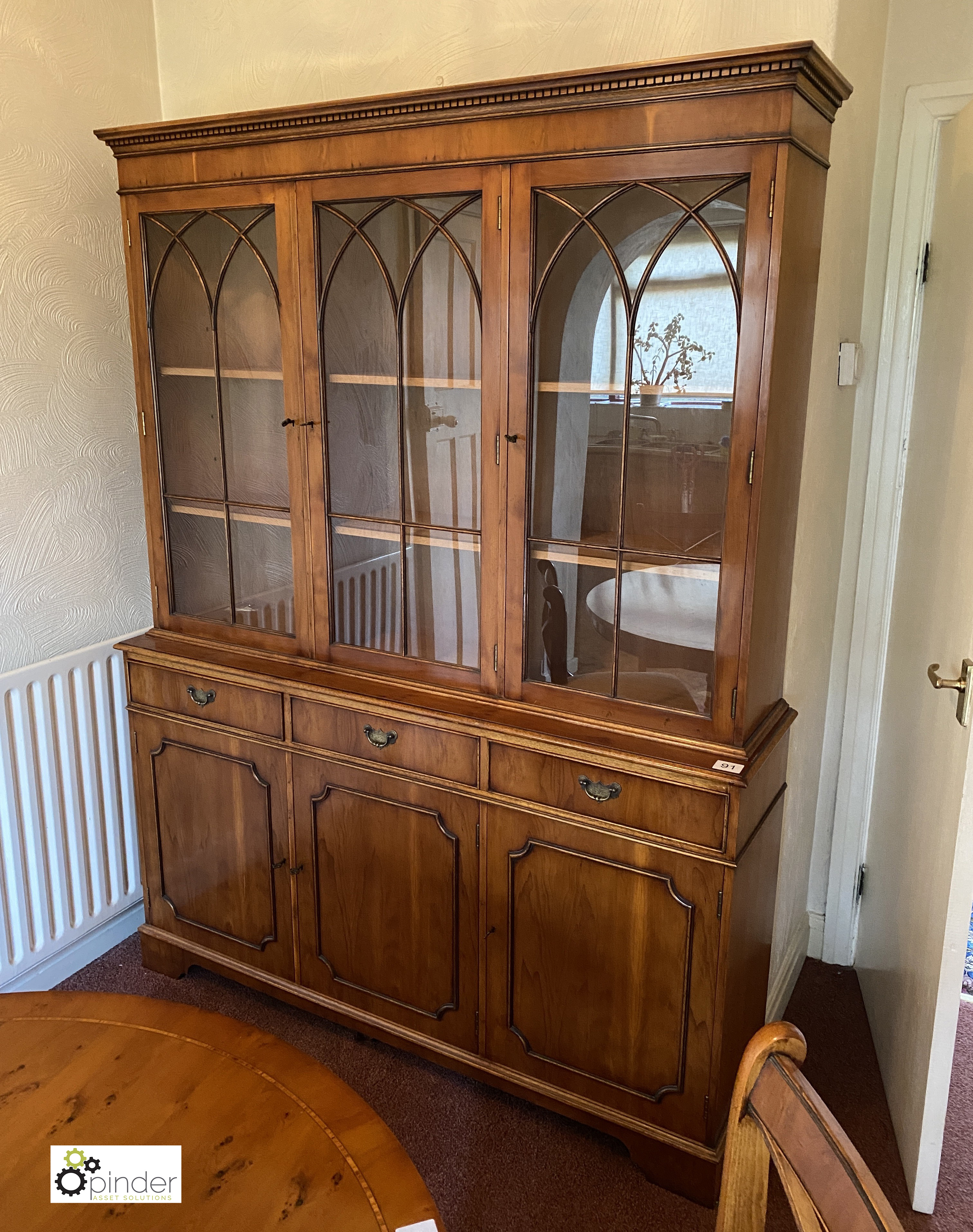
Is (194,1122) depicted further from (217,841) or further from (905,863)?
(905,863)

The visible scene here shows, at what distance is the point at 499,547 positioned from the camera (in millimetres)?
1753

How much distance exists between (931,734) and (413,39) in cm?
180

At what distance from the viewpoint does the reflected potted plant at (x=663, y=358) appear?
5.00ft

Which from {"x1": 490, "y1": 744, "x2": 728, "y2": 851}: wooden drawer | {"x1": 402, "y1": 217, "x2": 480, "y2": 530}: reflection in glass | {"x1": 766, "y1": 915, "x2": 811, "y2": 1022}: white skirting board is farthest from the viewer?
{"x1": 766, "y1": 915, "x2": 811, "y2": 1022}: white skirting board

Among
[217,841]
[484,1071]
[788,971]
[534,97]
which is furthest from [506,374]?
[788,971]

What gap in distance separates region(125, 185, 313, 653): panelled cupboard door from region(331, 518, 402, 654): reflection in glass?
8 centimetres

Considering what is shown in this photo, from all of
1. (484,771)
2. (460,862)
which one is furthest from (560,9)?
(460,862)

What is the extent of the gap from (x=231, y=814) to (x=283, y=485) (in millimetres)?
772

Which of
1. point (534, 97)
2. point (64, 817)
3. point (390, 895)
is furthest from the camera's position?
point (64, 817)

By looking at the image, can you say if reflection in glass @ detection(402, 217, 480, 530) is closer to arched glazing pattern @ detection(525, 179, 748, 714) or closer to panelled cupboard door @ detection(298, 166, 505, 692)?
panelled cupboard door @ detection(298, 166, 505, 692)

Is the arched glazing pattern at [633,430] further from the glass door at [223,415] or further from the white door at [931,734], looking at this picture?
the glass door at [223,415]

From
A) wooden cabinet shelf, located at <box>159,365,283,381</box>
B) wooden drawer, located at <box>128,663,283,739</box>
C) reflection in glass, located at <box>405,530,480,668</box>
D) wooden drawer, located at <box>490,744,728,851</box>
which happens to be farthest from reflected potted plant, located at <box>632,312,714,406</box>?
wooden drawer, located at <box>128,663,283,739</box>

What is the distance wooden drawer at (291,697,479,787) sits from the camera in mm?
1830

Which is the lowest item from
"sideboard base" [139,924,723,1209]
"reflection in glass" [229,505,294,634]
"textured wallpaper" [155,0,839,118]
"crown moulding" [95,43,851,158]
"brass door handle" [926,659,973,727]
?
"sideboard base" [139,924,723,1209]
